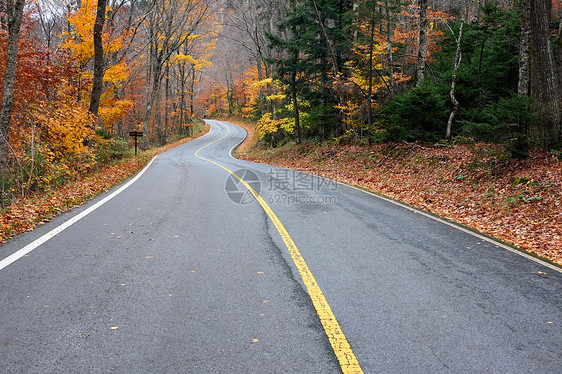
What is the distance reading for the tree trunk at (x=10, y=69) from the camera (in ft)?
33.4

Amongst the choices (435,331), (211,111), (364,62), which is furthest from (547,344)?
(211,111)

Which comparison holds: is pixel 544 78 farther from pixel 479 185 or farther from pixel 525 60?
pixel 479 185

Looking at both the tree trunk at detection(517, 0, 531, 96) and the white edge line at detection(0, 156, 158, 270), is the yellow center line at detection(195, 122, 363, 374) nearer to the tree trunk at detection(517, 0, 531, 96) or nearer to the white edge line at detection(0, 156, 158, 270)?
the white edge line at detection(0, 156, 158, 270)

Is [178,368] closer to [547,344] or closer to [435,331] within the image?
[435,331]

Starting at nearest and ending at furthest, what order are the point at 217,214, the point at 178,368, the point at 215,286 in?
1. the point at 178,368
2. the point at 215,286
3. the point at 217,214

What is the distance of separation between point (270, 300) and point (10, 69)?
10.9 metres

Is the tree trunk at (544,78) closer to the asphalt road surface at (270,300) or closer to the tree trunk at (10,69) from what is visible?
the asphalt road surface at (270,300)

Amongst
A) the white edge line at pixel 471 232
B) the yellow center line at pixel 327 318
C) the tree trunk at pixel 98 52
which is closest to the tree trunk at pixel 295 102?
the tree trunk at pixel 98 52

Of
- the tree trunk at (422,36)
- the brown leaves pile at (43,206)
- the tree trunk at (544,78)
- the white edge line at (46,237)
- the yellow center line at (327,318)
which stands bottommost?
the yellow center line at (327,318)

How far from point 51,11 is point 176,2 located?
8364mm

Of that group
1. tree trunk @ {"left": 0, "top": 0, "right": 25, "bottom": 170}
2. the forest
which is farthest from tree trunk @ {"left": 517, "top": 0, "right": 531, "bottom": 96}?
tree trunk @ {"left": 0, "top": 0, "right": 25, "bottom": 170}

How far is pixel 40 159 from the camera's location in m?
11.3

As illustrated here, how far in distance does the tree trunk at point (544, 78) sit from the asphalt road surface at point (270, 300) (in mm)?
4743

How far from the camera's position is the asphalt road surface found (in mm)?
2814
